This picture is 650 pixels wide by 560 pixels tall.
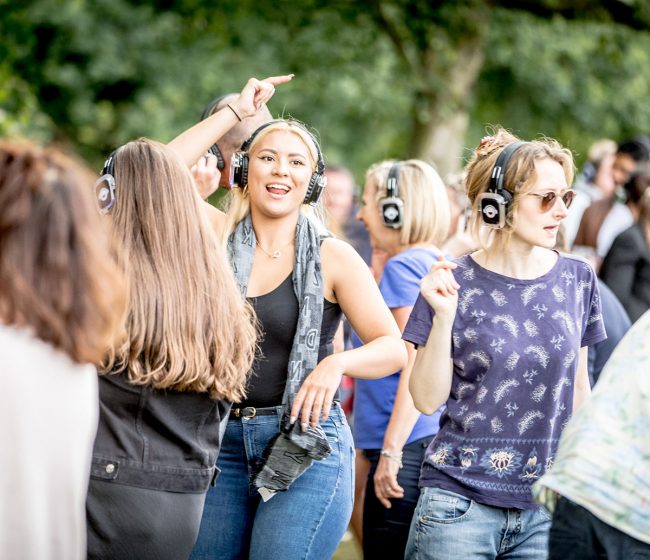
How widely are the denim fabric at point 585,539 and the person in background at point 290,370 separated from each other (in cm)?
107

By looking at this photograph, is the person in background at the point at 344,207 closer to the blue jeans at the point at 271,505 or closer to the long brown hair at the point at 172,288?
the blue jeans at the point at 271,505

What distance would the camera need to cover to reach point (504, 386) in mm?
3926

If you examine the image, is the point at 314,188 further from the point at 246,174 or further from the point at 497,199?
the point at 497,199

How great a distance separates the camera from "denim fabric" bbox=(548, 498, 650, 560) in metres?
2.97

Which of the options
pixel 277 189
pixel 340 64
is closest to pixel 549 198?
pixel 277 189

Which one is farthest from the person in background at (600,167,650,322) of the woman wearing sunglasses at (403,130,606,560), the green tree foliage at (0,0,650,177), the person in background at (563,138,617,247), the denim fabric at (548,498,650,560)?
the green tree foliage at (0,0,650,177)

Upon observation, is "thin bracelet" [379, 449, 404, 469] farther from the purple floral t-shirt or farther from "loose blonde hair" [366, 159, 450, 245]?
"loose blonde hair" [366, 159, 450, 245]

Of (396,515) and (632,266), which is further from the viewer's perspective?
(632,266)

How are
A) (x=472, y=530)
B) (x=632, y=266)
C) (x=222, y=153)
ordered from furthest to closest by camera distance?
(x=632, y=266) → (x=222, y=153) → (x=472, y=530)

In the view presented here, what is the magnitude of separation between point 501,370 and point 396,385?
4.39ft

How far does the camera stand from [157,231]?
11.4 feet

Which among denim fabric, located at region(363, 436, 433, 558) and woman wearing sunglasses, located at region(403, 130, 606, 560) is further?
denim fabric, located at region(363, 436, 433, 558)

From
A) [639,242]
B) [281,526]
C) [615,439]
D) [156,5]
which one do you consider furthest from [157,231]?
[156,5]

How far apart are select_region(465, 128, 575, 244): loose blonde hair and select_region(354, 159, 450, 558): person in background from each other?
33.9 inches
